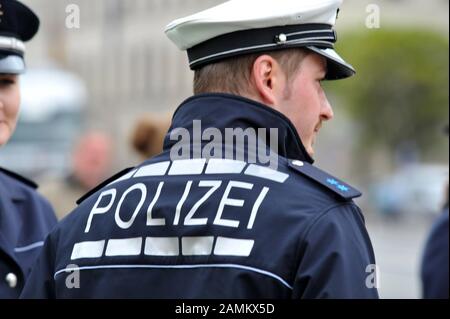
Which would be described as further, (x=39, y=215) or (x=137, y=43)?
(x=137, y=43)

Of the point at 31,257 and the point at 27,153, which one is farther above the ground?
the point at 31,257

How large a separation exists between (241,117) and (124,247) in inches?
17.3

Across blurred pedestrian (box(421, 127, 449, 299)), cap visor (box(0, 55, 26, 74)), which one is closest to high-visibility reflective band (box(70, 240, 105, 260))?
cap visor (box(0, 55, 26, 74))

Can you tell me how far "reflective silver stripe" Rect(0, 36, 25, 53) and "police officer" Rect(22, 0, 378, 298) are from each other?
135 centimetres

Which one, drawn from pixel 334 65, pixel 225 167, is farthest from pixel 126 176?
pixel 334 65

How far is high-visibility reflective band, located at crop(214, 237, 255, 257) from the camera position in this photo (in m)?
2.54

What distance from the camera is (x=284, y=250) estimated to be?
8.17 ft

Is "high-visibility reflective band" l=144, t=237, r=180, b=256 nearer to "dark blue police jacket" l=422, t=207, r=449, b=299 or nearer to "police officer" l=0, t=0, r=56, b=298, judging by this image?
"police officer" l=0, t=0, r=56, b=298

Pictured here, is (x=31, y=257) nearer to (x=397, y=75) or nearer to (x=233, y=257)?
(x=233, y=257)

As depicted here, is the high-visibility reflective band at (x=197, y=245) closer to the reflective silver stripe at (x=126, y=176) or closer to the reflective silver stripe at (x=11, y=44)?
the reflective silver stripe at (x=126, y=176)

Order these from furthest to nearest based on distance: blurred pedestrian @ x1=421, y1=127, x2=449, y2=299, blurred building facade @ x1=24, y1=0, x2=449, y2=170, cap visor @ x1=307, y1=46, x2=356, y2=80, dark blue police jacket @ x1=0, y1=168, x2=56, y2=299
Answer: blurred building facade @ x1=24, y1=0, x2=449, y2=170
blurred pedestrian @ x1=421, y1=127, x2=449, y2=299
dark blue police jacket @ x1=0, y1=168, x2=56, y2=299
cap visor @ x1=307, y1=46, x2=356, y2=80

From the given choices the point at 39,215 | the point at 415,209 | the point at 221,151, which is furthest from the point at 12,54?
the point at 415,209

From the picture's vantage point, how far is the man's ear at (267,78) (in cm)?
274
